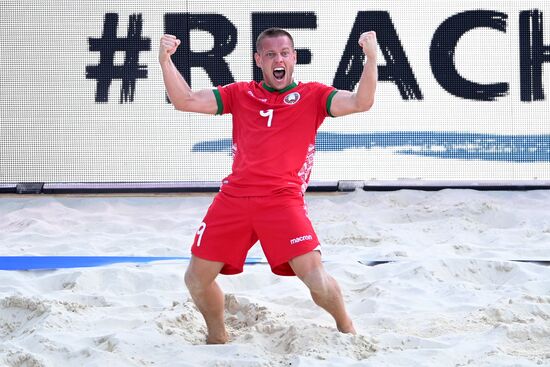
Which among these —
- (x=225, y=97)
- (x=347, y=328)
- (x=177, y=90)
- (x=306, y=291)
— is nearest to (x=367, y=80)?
(x=225, y=97)

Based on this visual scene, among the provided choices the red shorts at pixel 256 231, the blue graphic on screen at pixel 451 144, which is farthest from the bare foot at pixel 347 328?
the blue graphic on screen at pixel 451 144

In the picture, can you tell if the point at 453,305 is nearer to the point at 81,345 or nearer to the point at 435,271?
the point at 435,271

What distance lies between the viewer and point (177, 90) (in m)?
4.05

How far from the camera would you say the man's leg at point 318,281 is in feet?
12.4

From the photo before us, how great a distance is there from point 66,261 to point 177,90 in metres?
1.80

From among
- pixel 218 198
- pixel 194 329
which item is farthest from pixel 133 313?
pixel 218 198

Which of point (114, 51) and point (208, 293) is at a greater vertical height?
point (114, 51)

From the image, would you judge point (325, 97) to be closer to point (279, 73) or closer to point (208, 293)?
point (279, 73)

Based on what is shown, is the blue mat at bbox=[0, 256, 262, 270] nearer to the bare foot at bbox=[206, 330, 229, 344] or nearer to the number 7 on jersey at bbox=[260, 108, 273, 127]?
the bare foot at bbox=[206, 330, 229, 344]

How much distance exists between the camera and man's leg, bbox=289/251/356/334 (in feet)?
12.4

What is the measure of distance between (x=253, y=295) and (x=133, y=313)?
2.07 feet

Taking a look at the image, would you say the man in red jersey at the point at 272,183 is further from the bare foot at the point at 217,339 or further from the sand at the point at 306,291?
the sand at the point at 306,291

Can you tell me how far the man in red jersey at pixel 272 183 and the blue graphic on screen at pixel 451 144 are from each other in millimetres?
3460

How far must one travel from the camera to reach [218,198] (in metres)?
4.03
